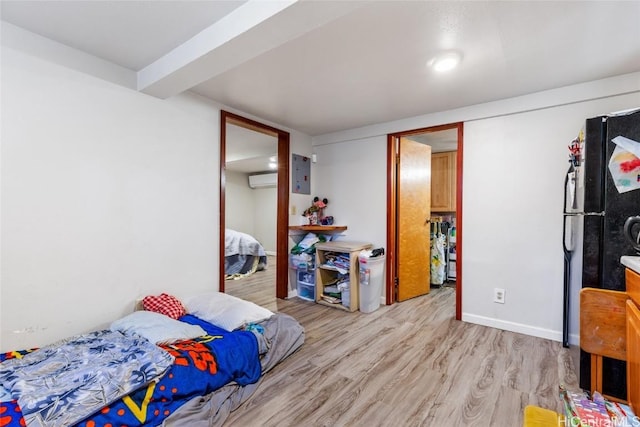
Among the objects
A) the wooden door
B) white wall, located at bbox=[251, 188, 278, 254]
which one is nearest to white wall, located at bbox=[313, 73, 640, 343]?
the wooden door

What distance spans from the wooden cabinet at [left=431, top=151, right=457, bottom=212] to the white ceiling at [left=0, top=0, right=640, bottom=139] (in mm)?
1949

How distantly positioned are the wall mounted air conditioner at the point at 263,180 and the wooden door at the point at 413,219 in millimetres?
3866

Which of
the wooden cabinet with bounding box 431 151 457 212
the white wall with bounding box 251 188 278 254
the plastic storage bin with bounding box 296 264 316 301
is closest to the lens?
the plastic storage bin with bounding box 296 264 316 301

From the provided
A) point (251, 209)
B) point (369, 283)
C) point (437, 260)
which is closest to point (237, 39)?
point (369, 283)

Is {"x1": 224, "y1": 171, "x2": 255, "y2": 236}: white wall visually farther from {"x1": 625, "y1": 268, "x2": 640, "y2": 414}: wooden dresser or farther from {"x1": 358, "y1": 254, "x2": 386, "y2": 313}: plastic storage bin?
{"x1": 625, "y1": 268, "x2": 640, "y2": 414}: wooden dresser

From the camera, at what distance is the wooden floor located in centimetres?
158

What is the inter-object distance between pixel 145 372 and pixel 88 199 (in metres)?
1.28

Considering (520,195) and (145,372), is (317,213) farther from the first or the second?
(145,372)

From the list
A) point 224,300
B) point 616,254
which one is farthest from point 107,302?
point 616,254

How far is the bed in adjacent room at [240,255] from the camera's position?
500 centimetres

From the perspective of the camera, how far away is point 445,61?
2.02 m

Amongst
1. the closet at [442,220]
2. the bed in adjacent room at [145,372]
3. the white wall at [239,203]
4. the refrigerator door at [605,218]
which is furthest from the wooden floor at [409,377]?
the white wall at [239,203]

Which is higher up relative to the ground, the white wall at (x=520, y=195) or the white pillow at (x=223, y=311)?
the white wall at (x=520, y=195)

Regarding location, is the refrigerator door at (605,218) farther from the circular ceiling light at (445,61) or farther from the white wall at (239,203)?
the white wall at (239,203)
